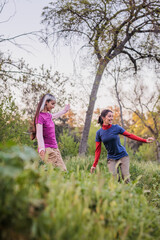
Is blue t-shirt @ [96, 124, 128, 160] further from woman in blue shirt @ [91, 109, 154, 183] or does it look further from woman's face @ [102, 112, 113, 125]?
woman's face @ [102, 112, 113, 125]

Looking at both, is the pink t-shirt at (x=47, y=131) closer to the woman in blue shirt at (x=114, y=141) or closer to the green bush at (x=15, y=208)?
the woman in blue shirt at (x=114, y=141)

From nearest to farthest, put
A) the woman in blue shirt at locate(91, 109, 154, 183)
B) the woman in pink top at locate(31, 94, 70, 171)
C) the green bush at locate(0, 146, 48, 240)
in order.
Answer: the green bush at locate(0, 146, 48, 240)
the woman in pink top at locate(31, 94, 70, 171)
the woman in blue shirt at locate(91, 109, 154, 183)

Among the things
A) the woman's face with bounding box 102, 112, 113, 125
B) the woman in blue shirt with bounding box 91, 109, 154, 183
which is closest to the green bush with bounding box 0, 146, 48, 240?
the woman in blue shirt with bounding box 91, 109, 154, 183

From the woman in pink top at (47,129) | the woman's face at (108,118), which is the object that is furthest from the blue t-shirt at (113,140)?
the woman in pink top at (47,129)

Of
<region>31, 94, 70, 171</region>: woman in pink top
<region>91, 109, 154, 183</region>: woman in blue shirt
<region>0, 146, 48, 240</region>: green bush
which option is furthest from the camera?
<region>91, 109, 154, 183</region>: woman in blue shirt

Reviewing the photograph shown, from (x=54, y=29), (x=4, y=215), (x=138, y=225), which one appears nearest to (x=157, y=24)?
(x=54, y=29)

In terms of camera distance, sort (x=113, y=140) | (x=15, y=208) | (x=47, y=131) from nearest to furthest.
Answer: (x=15, y=208) → (x=47, y=131) → (x=113, y=140)

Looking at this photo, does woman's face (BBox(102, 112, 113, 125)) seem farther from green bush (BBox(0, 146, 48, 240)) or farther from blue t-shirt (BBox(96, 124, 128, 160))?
green bush (BBox(0, 146, 48, 240))

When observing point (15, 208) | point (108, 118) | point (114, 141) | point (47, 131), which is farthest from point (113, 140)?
point (15, 208)

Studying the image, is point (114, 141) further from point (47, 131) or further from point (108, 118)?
point (47, 131)

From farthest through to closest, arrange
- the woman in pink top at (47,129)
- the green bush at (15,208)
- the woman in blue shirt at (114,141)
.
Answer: the woman in blue shirt at (114,141) < the woman in pink top at (47,129) < the green bush at (15,208)

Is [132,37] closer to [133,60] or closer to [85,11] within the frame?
[133,60]

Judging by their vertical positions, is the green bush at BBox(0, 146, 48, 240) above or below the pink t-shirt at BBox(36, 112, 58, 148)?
below

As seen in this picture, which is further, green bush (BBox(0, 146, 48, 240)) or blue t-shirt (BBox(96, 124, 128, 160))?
blue t-shirt (BBox(96, 124, 128, 160))
